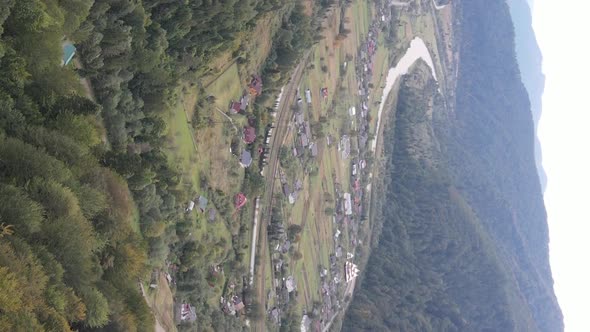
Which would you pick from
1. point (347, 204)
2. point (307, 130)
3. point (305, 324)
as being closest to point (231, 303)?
point (305, 324)

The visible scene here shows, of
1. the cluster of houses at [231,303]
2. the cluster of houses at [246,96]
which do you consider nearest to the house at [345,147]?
the cluster of houses at [246,96]

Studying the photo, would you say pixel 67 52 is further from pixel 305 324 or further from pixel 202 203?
pixel 305 324

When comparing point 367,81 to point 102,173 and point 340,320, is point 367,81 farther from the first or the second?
point 102,173

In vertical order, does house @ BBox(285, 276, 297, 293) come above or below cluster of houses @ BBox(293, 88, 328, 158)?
below

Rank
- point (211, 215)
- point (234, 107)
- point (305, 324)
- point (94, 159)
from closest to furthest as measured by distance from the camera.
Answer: point (94, 159), point (211, 215), point (234, 107), point (305, 324)

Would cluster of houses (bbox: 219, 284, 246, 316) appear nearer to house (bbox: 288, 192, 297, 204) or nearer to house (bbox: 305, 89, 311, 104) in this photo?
house (bbox: 288, 192, 297, 204)

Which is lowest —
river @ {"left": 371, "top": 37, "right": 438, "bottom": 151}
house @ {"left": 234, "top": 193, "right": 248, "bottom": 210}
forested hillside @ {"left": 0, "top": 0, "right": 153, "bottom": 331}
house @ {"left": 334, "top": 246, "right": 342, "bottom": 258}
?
house @ {"left": 334, "top": 246, "right": 342, "bottom": 258}

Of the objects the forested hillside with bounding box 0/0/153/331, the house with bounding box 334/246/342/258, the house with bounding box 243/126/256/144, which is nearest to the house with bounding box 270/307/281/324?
the house with bounding box 334/246/342/258
